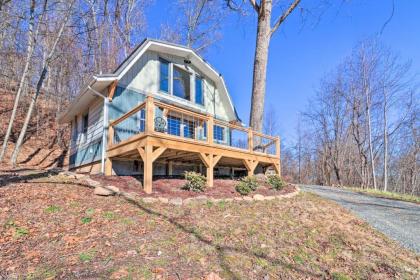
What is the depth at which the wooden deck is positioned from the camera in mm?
6480

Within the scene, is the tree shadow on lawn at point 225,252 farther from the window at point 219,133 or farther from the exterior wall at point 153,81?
the window at point 219,133

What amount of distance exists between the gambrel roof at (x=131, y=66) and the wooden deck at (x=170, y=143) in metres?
1.43

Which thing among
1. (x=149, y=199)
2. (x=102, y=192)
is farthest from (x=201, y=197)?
(x=102, y=192)

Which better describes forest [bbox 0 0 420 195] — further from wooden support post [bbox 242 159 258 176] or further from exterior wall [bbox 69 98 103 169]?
wooden support post [bbox 242 159 258 176]

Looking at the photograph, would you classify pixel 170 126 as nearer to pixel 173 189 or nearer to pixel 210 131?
pixel 210 131

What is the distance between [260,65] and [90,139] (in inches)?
291

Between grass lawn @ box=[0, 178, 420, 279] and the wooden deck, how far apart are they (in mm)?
1576

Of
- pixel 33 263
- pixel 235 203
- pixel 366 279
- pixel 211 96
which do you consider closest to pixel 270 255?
pixel 366 279

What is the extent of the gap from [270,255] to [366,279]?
1.28 meters

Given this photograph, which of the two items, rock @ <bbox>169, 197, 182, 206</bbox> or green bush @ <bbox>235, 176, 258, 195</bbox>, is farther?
green bush @ <bbox>235, 176, 258, 195</bbox>

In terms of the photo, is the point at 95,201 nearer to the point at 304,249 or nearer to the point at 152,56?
the point at 304,249

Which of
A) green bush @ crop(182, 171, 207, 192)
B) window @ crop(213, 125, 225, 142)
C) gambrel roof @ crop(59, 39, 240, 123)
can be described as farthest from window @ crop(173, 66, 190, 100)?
green bush @ crop(182, 171, 207, 192)

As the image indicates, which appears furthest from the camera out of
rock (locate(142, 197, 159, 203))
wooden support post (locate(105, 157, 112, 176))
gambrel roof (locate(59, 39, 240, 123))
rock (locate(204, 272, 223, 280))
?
gambrel roof (locate(59, 39, 240, 123))

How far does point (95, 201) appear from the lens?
5441mm
